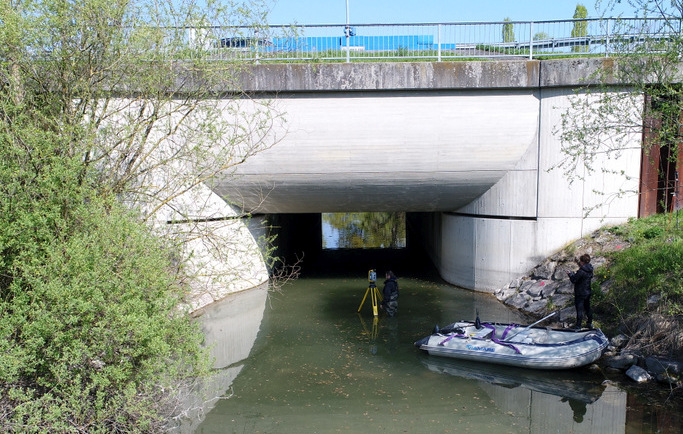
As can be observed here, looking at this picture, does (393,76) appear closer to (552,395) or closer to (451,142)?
(451,142)

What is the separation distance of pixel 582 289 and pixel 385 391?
4523 mm

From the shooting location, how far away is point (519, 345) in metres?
9.59

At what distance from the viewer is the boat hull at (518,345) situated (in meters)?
9.20

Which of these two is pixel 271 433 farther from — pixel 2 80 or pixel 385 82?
pixel 385 82

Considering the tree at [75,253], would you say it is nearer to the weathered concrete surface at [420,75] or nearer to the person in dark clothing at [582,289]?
the weathered concrete surface at [420,75]

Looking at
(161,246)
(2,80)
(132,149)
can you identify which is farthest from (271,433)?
(2,80)

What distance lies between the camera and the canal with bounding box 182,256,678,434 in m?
7.71

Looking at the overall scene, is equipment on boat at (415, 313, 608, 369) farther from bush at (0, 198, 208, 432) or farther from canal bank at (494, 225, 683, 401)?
bush at (0, 198, 208, 432)

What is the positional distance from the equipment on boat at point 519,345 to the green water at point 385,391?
20 cm

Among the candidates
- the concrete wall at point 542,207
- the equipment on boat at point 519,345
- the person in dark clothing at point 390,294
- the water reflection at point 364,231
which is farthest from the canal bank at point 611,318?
the water reflection at point 364,231

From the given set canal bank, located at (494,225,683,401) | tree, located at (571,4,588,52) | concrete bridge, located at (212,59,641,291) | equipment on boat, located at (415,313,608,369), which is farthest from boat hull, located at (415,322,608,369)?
tree, located at (571,4,588,52)

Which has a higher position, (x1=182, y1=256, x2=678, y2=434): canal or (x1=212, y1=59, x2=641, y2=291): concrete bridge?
(x1=212, y1=59, x2=641, y2=291): concrete bridge

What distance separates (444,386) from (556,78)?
7.96 metres

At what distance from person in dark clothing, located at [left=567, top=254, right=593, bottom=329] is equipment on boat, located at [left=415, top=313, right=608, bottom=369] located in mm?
813
